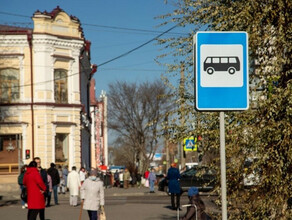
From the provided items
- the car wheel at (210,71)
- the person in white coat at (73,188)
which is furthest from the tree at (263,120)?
the person in white coat at (73,188)

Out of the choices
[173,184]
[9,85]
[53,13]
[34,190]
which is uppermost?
[53,13]

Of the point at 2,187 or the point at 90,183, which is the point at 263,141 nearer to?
the point at 90,183

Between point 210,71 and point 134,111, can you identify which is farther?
point 134,111

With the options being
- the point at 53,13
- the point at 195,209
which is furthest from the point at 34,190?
the point at 53,13

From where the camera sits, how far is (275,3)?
34.4ft

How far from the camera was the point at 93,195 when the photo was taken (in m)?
16.3

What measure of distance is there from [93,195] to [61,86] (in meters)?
32.4

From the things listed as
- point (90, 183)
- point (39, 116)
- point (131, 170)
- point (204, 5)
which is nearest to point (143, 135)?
point (131, 170)

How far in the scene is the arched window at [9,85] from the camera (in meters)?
46.6

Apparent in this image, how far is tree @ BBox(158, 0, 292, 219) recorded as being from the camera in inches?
393

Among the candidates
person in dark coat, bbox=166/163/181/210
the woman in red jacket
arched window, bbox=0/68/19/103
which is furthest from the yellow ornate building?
the woman in red jacket

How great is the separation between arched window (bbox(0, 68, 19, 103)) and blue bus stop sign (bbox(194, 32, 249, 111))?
136 feet

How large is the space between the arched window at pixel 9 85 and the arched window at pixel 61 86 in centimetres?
269

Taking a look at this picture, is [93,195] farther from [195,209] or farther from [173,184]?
[173,184]
